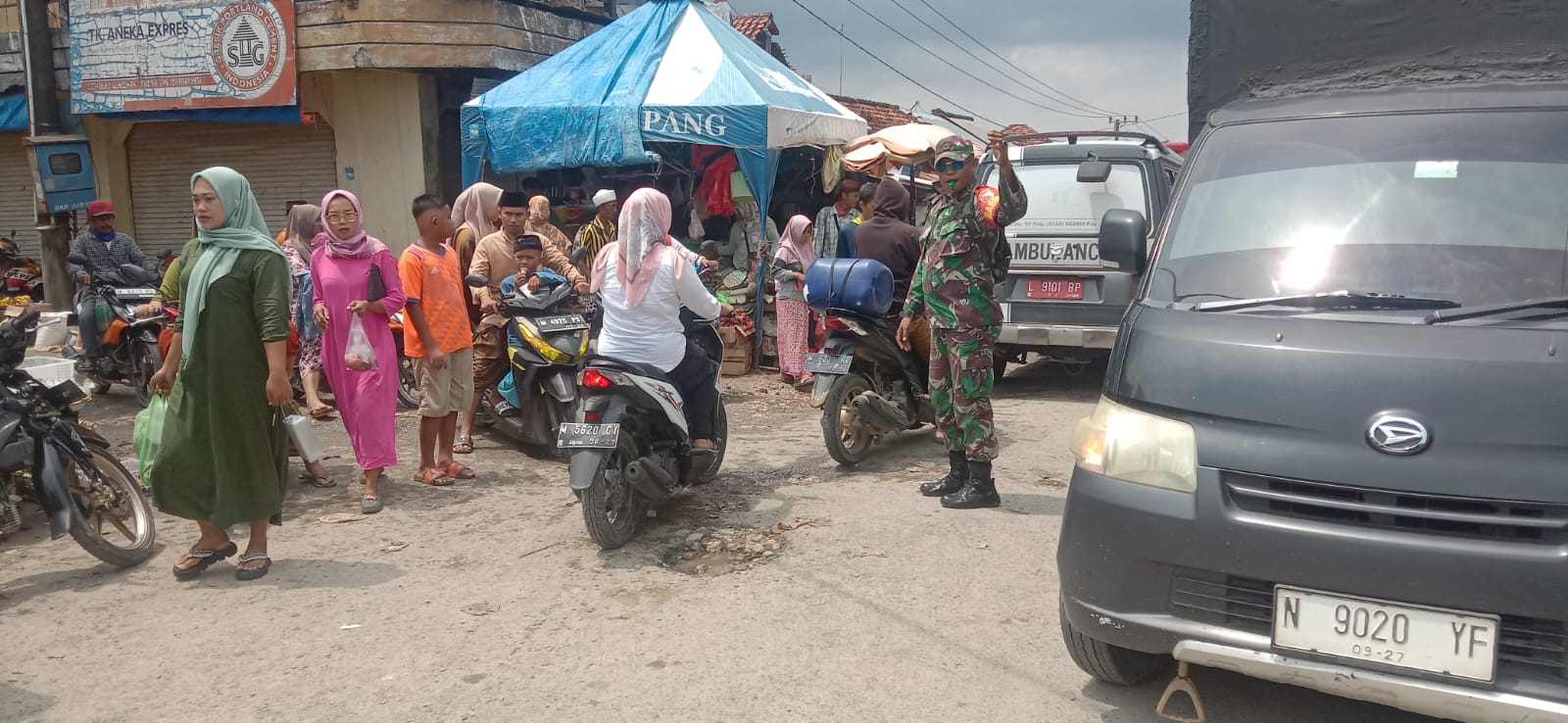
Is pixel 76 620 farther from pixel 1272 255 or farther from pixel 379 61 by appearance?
pixel 379 61

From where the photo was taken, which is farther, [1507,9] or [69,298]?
[69,298]

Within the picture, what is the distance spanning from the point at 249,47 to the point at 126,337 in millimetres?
5399

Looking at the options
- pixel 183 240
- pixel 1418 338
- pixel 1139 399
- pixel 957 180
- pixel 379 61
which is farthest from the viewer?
pixel 183 240

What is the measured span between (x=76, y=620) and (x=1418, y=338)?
469 centimetres

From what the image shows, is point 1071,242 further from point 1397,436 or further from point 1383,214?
point 1397,436

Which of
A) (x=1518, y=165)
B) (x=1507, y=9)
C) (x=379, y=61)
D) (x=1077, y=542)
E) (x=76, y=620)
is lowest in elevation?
(x=76, y=620)

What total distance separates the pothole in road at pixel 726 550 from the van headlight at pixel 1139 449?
2027 millimetres

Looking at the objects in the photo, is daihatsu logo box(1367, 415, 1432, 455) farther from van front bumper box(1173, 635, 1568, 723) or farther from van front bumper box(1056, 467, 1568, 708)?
van front bumper box(1173, 635, 1568, 723)

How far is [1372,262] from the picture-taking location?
302 cm

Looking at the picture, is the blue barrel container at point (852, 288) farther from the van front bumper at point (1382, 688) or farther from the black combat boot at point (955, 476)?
the van front bumper at point (1382, 688)

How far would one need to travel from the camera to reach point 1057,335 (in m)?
8.42

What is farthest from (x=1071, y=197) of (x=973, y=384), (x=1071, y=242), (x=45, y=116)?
(x=45, y=116)

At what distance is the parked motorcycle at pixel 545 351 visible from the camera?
6.34 meters

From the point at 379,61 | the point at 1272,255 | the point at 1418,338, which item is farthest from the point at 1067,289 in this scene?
the point at 379,61
